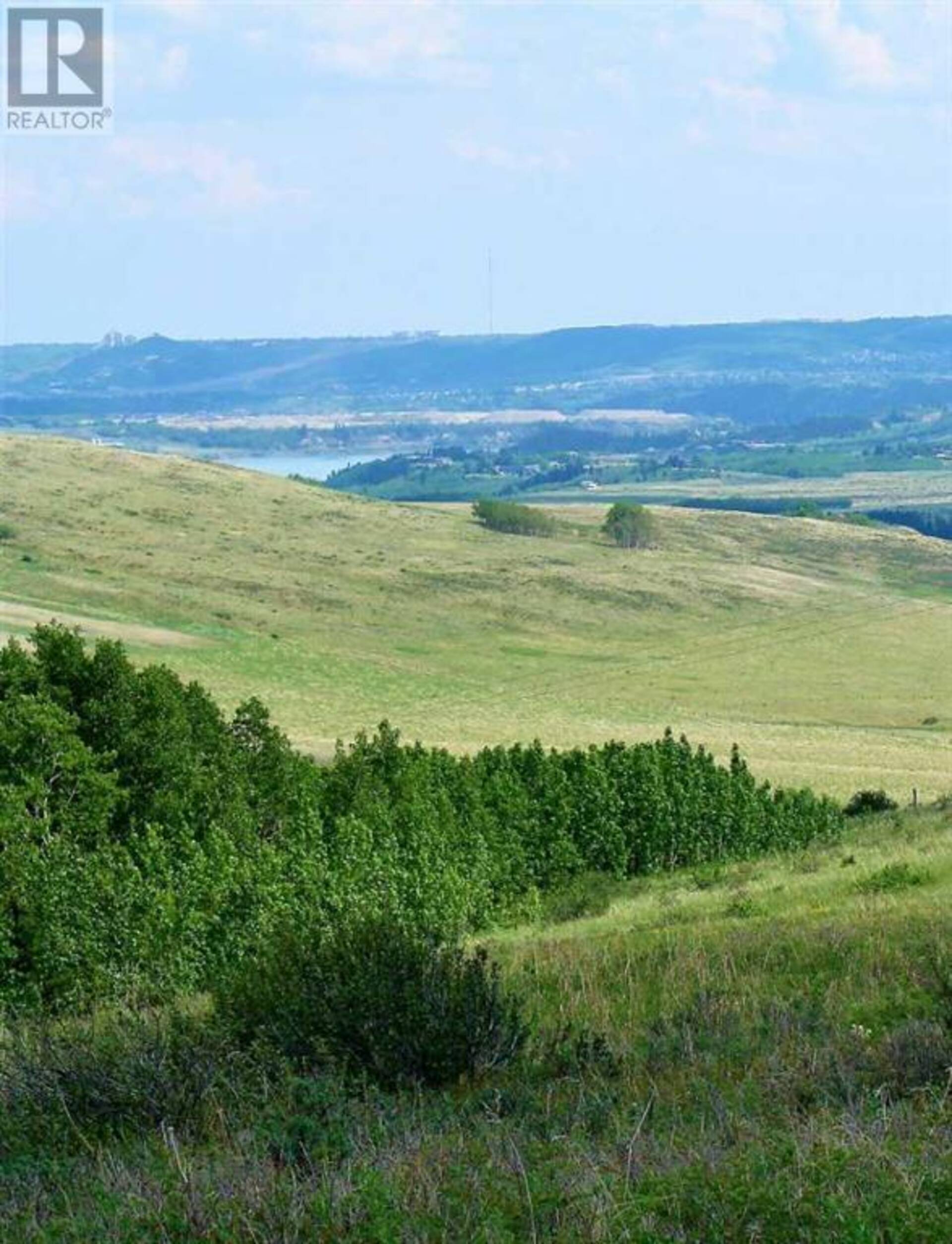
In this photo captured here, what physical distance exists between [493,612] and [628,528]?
38933mm

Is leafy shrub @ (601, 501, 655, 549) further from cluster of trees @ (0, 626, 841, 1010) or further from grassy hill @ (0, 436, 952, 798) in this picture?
cluster of trees @ (0, 626, 841, 1010)

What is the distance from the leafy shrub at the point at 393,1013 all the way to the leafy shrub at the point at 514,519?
516 ft

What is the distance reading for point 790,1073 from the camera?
10.1 meters

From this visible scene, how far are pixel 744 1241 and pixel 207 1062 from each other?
455cm

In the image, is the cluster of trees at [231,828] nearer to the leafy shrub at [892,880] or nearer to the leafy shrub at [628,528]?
the leafy shrub at [892,880]

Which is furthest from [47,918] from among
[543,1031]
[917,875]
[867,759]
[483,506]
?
[483,506]

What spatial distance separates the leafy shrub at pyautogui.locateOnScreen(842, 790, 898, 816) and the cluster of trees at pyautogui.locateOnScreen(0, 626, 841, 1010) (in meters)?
8.28

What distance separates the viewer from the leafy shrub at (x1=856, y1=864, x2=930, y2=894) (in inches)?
871

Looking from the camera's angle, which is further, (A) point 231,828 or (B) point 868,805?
(B) point 868,805

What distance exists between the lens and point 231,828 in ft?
104

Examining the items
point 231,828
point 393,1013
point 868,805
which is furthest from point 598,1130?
point 868,805

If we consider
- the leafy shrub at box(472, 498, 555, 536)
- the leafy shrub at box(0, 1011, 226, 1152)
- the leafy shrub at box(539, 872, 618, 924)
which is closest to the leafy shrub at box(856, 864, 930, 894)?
the leafy shrub at box(539, 872, 618, 924)

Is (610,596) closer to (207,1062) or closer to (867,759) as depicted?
(867,759)

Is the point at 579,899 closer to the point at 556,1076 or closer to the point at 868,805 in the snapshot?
the point at 556,1076
